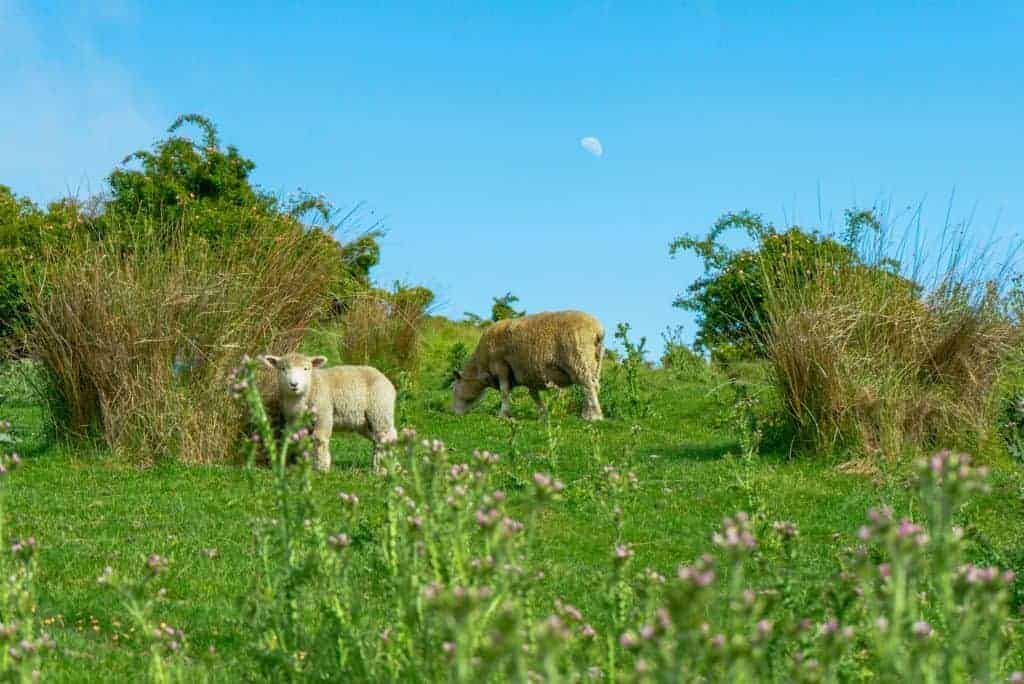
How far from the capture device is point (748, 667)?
301 cm

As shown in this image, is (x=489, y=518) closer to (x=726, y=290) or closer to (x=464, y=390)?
(x=464, y=390)

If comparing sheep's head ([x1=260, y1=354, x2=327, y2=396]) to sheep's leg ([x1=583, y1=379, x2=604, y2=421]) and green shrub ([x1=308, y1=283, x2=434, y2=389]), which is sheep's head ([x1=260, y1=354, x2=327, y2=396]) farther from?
green shrub ([x1=308, y1=283, x2=434, y2=389])

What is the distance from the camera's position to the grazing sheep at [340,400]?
40.0ft

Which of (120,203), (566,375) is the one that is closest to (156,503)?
(566,375)

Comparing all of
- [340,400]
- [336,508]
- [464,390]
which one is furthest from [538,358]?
[336,508]

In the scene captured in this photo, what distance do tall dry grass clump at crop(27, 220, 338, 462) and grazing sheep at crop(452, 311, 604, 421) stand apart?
560 centimetres

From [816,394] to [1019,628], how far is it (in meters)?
6.05

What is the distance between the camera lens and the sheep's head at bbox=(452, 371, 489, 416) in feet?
63.0

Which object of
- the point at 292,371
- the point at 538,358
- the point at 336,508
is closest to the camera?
the point at 336,508

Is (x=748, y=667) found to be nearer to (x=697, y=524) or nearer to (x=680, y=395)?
(x=697, y=524)

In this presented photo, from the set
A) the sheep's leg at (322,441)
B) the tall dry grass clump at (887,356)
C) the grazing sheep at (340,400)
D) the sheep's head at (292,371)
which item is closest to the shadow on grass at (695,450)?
the tall dry grass clump at (887,356)

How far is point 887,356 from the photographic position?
43.7ft

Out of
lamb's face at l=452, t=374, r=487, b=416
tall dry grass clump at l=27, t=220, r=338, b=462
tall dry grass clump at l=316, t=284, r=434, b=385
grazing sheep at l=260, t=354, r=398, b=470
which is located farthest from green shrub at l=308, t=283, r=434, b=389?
grazing sheep at l=260, t=354, r=398, b=470

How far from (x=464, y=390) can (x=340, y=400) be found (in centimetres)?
659
